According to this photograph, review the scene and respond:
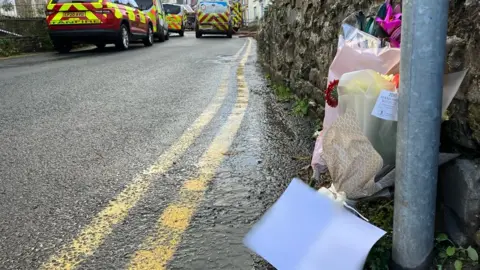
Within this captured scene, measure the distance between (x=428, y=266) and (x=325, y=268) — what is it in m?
0.36

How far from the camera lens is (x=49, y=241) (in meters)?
2.04

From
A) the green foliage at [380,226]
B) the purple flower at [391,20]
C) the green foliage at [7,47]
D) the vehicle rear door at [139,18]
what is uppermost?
the purple flower at [391,20]

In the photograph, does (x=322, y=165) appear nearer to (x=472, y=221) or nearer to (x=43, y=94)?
(x=472, y=221)

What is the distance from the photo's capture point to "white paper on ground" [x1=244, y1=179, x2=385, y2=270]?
5.20ft

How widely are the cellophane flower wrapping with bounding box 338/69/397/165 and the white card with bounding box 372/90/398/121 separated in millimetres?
68

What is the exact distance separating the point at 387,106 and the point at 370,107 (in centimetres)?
12

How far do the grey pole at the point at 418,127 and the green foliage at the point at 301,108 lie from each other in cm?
275

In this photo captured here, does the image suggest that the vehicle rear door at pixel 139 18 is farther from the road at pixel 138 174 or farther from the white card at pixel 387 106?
the white card at pixel 387 106

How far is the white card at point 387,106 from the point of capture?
1.73 meters

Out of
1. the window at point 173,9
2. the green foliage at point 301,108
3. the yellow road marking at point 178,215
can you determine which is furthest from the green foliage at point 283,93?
the window at point 173,9

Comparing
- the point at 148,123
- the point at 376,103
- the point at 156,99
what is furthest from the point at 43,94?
the point at 376,103

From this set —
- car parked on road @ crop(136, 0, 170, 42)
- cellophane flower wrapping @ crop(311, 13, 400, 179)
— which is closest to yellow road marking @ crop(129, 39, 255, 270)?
cellophane flower wrapping @ crop(311, 13, 400, 179)

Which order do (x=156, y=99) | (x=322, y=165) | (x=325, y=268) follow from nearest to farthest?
(x=325, y=268) < (x=322, y=165) < (x=156, y=99)

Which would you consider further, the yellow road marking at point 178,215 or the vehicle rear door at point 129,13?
the vehicle rear door at point 129,13
